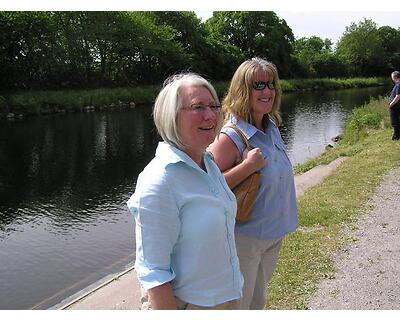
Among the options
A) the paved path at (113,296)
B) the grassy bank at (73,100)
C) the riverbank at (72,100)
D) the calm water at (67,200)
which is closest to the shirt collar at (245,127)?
the calm water at (67,200)

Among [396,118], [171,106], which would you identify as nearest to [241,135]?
[171,106]

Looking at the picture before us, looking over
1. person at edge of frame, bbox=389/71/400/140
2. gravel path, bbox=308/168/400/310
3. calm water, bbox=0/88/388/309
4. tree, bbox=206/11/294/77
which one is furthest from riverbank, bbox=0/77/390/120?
gravel path, bbox=308/168/400/310

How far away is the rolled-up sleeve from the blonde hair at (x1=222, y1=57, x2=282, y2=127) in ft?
3.65

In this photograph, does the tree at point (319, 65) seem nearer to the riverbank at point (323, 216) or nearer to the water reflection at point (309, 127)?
the water reflection at point (309, 127)

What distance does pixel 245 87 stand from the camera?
9.28 feet

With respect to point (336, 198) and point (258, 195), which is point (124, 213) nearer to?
point (336, 198)

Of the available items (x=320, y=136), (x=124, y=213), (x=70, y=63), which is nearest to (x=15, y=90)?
(x=70, y=63)

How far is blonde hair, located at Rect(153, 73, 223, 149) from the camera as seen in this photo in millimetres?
1988

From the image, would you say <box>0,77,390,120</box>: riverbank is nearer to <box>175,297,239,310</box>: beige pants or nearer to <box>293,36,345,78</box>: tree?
<box>293,36,345,78</box>: tree

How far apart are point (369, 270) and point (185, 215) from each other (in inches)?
136

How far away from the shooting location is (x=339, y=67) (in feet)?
218

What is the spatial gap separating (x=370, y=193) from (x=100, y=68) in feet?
114

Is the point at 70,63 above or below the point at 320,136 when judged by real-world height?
above

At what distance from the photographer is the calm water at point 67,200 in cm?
730
